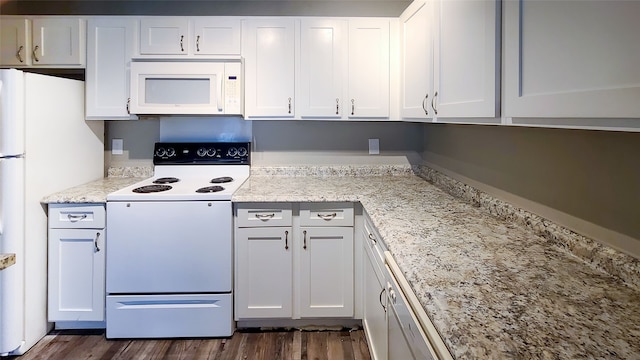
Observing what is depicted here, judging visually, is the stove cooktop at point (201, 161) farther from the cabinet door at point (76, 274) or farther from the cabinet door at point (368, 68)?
the cabinet door at point (368, 68)

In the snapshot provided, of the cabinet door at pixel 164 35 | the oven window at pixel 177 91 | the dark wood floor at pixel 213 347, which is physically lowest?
the dark wood floor at pixel 213 347

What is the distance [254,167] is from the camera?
3.09 m

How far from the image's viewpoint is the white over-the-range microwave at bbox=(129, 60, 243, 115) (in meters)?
2.65

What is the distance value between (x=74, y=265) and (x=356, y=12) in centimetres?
260

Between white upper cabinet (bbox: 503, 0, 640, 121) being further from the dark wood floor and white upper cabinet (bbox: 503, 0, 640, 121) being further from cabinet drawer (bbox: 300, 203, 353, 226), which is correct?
the dark wood floor

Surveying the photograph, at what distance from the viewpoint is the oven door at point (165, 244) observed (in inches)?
92.0

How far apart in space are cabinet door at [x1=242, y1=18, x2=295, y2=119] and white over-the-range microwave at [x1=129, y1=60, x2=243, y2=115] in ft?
0.35

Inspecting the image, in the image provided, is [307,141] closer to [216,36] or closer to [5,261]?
[216,36]

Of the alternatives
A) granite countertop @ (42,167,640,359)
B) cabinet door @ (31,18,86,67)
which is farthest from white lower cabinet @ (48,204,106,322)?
granite countertop @ (42,167,640,359)

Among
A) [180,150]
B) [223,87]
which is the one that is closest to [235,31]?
[223,87]

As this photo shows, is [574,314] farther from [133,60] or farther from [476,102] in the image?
Answer: [133,60]

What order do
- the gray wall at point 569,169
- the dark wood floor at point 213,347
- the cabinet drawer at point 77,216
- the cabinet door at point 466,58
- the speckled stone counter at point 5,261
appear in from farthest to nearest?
the cabinet drawer at point 77,216
the dark wood floor at point 213,347
the cabinet door at point 466,58
the gray wall at point 569,169
the speckled stone counter at point 5,261

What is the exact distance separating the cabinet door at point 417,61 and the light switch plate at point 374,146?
1.57ft

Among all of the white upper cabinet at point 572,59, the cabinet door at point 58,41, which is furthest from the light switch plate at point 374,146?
the cabinet door at point 58,41
